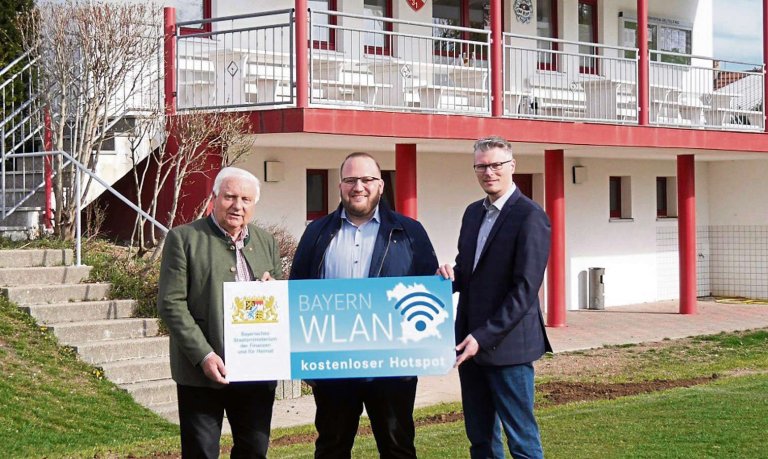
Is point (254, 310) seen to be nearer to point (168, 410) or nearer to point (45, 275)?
point (168, 410)

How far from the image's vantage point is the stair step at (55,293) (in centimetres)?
1190

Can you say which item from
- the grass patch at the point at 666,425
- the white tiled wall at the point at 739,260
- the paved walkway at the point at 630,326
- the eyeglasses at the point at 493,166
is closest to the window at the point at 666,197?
the white tiled wall at the point at 739,260

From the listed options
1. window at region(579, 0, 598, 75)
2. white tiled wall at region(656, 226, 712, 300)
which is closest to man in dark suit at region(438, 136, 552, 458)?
window at region(579, 0, 598, 75)

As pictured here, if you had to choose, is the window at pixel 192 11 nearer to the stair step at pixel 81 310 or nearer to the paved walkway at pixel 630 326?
the stair step at pixel 81 310

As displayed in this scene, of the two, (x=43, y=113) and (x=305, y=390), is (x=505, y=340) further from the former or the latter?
(x=43, y=113)

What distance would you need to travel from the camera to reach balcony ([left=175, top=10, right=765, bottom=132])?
47.9ft

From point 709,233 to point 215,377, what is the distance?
20.1 meters

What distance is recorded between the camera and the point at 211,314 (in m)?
5.84

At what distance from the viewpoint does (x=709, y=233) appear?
24375mm

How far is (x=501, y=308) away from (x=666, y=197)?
18508 mm

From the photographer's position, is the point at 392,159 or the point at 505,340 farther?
the point at 392,159

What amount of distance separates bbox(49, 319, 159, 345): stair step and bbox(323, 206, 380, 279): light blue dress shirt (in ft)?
19.6

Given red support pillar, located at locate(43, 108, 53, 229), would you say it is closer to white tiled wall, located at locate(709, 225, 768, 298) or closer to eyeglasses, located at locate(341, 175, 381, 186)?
eyeglasses, located at locate(341, 175, 381, 186)

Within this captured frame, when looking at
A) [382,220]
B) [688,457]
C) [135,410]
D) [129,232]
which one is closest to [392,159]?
[129,232]
